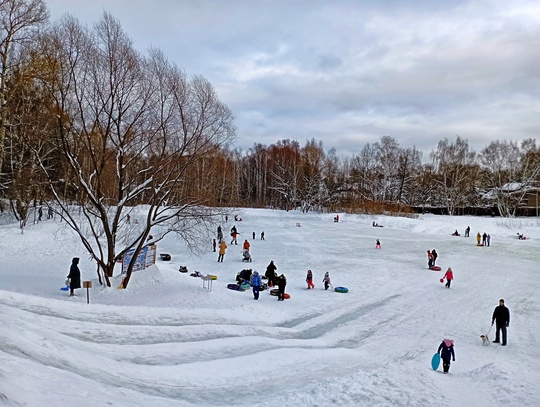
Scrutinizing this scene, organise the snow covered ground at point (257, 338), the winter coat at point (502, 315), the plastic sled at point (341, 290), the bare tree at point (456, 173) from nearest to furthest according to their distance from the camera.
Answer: the snow covered ground at point (257, 338) < the winter coat at point (502, 315) < the plastic sled at point (341, 290) < the bare tree at point (456, 173)

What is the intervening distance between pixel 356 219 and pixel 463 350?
48.6 metres

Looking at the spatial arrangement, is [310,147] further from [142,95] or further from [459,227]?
[142,95]

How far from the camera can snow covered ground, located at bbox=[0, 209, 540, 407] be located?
26.5ft

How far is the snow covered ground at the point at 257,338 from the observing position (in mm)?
8062

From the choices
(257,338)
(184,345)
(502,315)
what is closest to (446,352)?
(502,315)

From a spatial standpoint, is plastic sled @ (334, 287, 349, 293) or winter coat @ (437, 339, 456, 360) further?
plastic sled @ (334, 287, 349, 293)

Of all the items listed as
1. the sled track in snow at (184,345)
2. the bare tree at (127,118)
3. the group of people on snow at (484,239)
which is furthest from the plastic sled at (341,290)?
the group of people on snow at (484,239)

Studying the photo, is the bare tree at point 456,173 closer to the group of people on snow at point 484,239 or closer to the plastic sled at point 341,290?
the group of people on snow at point 484,239

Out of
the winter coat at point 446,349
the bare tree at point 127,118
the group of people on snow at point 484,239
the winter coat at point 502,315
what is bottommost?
the winter coat at point 446,349

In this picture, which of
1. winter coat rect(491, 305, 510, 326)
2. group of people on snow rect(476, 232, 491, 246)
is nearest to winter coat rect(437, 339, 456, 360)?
winter coat rect(491, 305, 510, 326)

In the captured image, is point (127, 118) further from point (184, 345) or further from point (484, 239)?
point (484, 239)

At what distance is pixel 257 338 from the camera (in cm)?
1239

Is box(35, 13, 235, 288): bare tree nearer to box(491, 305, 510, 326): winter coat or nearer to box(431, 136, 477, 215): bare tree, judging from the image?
box(491, 305, 510, 326): winter coat

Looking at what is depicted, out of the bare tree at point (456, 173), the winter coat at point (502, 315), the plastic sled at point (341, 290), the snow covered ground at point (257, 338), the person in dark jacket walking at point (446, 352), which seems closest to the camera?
the snow covered ground at point (257, 338)
